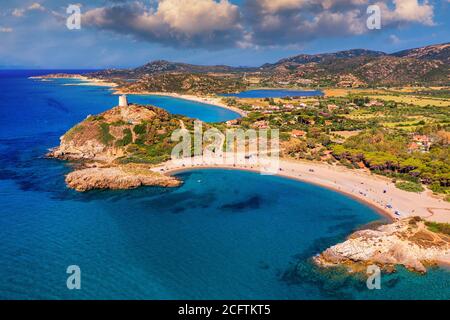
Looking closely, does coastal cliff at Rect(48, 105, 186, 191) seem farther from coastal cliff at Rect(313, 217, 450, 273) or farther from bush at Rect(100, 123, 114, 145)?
coastal cliff at Rect(313, 217, 450, 273)

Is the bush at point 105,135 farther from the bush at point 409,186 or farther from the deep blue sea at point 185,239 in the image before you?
the bush at point 409,186

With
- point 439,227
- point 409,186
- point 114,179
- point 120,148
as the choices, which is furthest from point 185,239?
point 120,148

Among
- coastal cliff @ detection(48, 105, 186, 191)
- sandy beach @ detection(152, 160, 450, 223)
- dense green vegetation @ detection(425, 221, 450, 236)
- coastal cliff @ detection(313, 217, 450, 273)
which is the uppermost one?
coastal cliff @ detection(48, 105, 186, 191)

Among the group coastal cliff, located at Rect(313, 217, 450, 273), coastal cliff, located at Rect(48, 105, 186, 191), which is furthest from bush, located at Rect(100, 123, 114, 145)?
coastal cliff, located at Rect(313, 217, 450, 273)

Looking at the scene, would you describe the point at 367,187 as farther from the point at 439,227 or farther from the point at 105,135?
the point at 105,135

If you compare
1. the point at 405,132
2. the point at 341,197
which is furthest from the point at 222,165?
the point at 405,132
